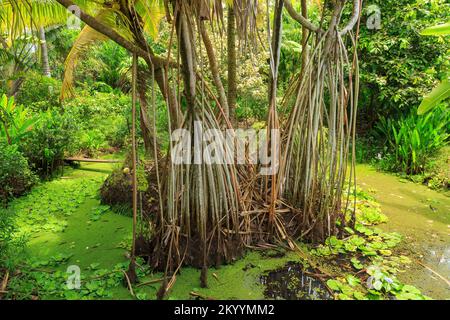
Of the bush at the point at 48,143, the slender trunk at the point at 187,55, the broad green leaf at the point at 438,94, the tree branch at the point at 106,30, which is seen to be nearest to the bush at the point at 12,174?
the bush at the point at 48,143

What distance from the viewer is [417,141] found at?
4.67 m

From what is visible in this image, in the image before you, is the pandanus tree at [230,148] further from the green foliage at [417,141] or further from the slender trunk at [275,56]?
the green foliage at [417,141]

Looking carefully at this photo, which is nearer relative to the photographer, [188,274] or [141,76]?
[188,274]

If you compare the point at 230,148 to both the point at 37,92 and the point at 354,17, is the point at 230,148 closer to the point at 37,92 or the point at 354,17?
the point at 354,17

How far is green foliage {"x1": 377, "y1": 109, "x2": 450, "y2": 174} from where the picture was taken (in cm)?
467

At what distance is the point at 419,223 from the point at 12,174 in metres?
4.60

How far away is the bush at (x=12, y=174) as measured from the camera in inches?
158

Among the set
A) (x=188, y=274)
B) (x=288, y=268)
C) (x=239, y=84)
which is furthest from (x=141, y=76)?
(x=239, y=84)

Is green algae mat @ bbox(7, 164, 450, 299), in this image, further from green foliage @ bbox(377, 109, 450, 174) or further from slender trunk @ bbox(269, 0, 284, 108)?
slender trunk @ bbox(269, 0, 284, 108)

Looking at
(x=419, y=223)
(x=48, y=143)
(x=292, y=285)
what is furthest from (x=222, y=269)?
(x=48, y=143)

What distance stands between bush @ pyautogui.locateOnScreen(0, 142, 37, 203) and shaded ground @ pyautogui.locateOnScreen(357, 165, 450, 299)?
4221 millimetres

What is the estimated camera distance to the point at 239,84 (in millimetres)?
6301
